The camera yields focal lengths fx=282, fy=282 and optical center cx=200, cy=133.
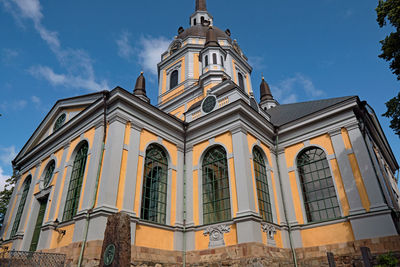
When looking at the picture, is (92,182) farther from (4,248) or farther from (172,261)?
(4,248)

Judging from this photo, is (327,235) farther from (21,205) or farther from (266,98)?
(266,98)

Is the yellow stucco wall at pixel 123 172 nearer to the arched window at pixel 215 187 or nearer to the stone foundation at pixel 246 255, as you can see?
the stone foundation at pixel 246 255

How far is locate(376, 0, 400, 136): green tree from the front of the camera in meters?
8.70

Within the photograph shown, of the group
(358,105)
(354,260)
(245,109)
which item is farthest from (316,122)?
(354,260)

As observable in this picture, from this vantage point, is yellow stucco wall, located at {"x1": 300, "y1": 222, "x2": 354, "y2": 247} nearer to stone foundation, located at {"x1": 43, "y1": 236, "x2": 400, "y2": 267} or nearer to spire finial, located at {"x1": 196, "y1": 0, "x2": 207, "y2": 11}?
stone foundation, located at {"x1": 43, "y1": 236, "x2": 400, "y2": 267}

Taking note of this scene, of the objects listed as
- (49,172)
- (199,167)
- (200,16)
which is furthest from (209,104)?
(200,16)

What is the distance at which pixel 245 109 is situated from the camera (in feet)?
40.9

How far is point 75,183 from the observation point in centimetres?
1195

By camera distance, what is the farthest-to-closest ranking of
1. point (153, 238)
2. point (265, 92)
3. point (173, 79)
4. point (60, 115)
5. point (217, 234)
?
1. point (265, 92)
2. point (173, 79)
3. point (60, 115)
4. point (217, 234)
5. point (153, 238)

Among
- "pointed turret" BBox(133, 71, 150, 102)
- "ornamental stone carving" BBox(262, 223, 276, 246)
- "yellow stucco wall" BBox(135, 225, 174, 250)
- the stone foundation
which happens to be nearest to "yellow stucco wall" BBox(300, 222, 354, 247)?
the stone foundation

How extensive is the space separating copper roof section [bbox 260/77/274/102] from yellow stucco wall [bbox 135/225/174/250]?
17.2 meters

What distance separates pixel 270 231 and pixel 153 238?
4.46 metres

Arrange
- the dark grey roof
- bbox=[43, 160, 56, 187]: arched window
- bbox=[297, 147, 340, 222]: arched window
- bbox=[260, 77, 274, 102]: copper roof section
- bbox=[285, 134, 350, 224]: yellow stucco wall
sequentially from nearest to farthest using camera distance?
bbox=[285, 134, 350, 224]: yellow stucco wall < bbox=[297, 147, 340, 222]: arched window < the dark grey roof < bbox=[43, 160, 56, 187]: arched window < bbox=[260, 77, 274, 102]: copper roof section

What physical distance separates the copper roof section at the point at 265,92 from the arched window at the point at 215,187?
46.0 ft
